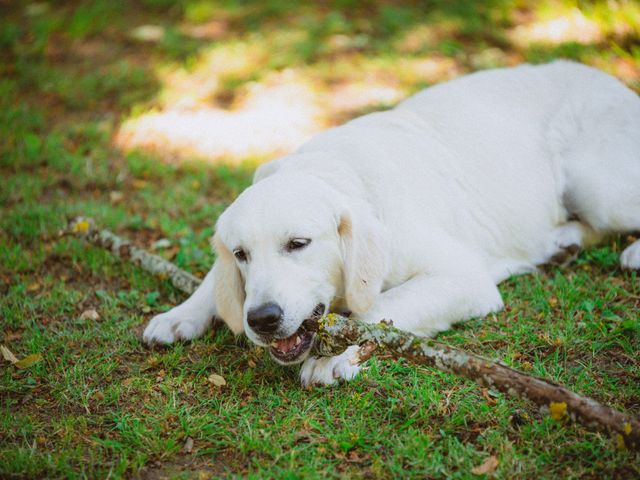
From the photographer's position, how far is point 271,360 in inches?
137

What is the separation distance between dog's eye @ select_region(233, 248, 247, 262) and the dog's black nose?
41cm

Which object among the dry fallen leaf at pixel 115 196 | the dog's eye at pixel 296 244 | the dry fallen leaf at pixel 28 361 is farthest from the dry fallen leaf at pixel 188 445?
the dry fallen leaf at pixel 115 196

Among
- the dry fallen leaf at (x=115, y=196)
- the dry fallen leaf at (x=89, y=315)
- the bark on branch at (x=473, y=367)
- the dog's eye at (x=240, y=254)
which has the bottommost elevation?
the dry fallen leaf at (x=115, y=196)

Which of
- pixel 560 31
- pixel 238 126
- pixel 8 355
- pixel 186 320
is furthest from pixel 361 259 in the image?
pixel 560 31

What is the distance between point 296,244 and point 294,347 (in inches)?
21.0

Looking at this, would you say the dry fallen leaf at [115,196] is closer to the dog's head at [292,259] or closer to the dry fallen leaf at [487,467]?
the dog's head at [292,259]

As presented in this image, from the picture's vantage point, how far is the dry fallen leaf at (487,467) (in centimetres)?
258

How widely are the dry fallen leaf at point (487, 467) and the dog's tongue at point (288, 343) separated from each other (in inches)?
42.3

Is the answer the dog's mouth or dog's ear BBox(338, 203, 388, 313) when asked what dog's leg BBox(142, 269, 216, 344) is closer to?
the dog's mouth

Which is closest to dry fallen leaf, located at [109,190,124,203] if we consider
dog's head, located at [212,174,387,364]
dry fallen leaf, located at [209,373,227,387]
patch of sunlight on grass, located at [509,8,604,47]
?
dog's head, located at [212,174,387,364]

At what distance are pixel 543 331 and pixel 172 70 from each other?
6379 mm

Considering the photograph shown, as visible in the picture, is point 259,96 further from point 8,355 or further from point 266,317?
point 266,317

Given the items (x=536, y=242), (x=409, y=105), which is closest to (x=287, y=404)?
(x=536, y=242)

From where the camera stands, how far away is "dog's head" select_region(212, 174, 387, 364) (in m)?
3.09
